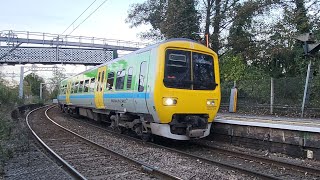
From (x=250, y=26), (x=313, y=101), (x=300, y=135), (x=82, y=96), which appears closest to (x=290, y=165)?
(x=300, y=135)

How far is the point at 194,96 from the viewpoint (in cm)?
1061

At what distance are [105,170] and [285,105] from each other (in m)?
11.8

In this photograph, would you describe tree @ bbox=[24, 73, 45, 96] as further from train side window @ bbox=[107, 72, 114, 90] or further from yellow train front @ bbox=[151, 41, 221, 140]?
yellow train front @ bbox=[151, 41, 221, 140]

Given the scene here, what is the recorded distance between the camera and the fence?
1617cm

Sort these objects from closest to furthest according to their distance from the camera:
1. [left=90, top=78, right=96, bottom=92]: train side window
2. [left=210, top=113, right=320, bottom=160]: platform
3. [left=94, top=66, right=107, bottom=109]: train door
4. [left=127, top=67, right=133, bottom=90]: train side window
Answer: [left=210, top=113, right=320, bottom=160]: platform → [left=127, top=67, right=133, bottom=90]: train side window → [left=94, top=66, right=107, bottom=109]: train door → [left=90, top=78, right=96, bottom=92]: train side window

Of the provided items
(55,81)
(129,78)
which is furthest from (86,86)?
(55,81)

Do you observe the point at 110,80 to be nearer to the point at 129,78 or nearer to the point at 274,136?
the point at 129,78

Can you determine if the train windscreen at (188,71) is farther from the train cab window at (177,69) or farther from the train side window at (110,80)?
the train side window at (110,80)

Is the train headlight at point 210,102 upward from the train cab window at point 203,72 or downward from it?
downward

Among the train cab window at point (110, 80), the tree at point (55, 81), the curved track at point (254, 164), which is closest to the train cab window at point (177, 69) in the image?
the curved track at point (254, 164)

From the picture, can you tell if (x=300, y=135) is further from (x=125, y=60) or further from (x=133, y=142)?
(x=125, y=60)

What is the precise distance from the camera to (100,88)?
15.4m

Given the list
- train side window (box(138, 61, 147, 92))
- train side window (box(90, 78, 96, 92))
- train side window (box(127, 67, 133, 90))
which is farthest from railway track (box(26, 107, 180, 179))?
train side window (box(90, 78, 96, 92))

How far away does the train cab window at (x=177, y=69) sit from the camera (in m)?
10.4
